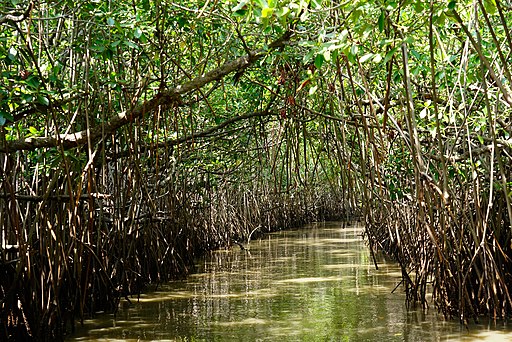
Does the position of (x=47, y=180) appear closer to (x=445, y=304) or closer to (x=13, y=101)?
(x=13, y=101)

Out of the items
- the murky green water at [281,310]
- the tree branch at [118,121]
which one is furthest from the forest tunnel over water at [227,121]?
the murky green water at [281,310]

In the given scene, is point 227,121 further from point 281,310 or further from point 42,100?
point 42,100

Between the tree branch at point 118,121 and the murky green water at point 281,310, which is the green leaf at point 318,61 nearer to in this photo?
the tree branch at point 118,121

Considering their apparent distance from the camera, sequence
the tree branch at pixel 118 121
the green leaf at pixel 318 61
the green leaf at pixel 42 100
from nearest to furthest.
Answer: the green leaf at pixel 318 61 < the green leaf at pixel 42 100 < the tree branch at pixel 118 121

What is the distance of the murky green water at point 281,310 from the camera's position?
17.9ft

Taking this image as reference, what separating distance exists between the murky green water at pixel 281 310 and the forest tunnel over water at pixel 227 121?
25 cm

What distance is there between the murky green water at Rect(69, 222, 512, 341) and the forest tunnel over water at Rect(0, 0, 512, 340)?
25 cm

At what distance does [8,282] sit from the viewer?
464 cm

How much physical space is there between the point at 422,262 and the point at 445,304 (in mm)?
614

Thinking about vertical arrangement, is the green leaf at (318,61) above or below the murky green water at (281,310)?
above

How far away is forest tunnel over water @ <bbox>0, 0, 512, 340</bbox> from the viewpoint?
3.63 metres

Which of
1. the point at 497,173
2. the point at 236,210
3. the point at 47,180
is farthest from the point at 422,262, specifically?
the point at 236,210

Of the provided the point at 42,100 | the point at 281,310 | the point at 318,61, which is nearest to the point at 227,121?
the point at 281,310

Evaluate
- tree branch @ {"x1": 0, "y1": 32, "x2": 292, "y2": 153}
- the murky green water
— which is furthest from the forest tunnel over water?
the murky green water
